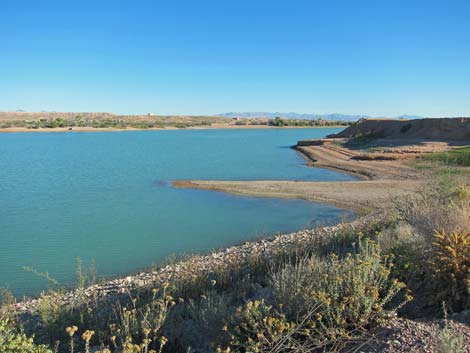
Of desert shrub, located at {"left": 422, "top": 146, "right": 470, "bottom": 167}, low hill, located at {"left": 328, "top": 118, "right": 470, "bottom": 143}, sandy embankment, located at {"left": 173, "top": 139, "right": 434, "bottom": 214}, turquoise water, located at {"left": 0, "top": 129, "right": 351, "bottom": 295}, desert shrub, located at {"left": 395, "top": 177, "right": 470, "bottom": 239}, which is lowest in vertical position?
turquoise water, located at {"left": 0, "top": 129, "right": 351, "bottom": 295}

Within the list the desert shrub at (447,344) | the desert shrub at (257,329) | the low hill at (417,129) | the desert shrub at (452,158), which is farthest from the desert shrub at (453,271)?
the low hill at (417,129)

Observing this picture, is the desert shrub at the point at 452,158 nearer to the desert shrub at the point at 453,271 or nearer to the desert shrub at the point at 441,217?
the desert shrub at the point at 441,217

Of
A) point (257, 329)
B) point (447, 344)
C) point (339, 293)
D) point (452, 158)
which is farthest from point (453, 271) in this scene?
point (452, 158)

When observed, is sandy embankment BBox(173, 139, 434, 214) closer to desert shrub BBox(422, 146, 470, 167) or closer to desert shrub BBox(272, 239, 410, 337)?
desert shrub BBox(422, 146, 470, 167)

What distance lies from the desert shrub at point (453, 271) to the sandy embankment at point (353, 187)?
35.7ft

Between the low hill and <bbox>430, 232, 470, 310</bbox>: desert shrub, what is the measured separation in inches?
1584

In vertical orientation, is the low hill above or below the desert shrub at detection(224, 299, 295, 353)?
above

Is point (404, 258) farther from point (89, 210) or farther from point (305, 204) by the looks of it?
point (89, 210)

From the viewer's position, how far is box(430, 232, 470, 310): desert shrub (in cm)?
512

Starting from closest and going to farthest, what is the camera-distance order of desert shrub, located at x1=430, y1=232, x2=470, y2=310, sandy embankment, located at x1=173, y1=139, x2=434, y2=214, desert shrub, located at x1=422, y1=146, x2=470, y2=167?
desert shrub, located at x1=430, y1=232, x2=470, y2=310 → sandy embankment, located at x1=173, y1=139, x2=434, y2=214 → desert shrub, located at x1=422, y1=146, x2=470, y2=167

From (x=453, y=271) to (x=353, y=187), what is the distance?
61.1 feet

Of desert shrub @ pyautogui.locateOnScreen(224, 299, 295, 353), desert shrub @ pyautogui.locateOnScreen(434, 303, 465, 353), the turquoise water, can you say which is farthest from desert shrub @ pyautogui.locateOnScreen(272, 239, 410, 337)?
the turquoise water

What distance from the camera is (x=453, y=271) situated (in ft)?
17.3

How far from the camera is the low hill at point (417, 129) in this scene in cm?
4322
